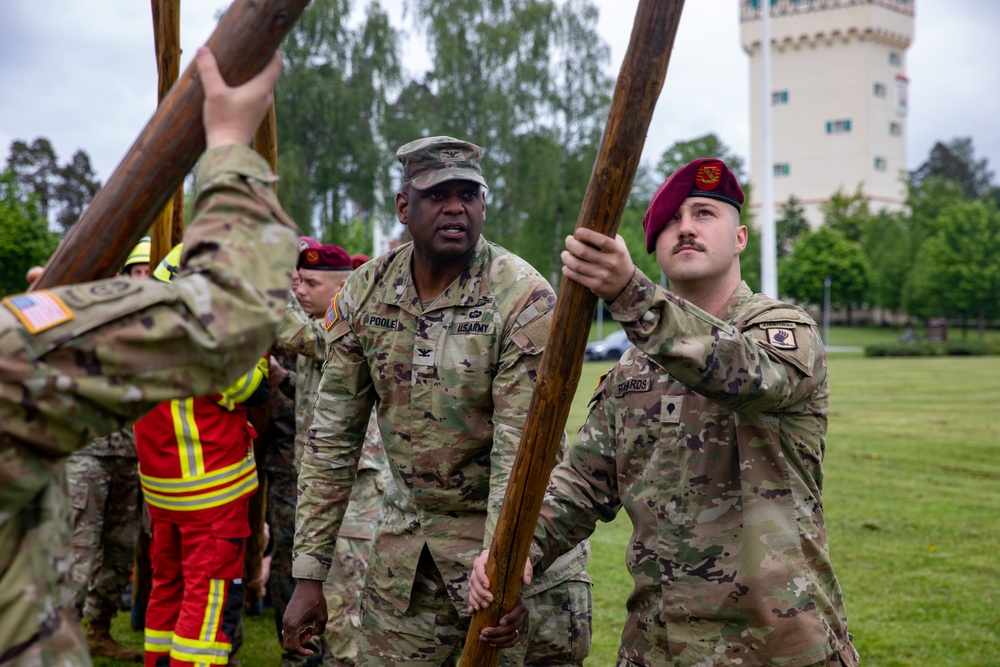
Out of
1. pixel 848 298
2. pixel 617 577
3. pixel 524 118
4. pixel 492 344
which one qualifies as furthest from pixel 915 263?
pixel 492 344

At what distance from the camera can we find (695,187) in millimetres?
3139

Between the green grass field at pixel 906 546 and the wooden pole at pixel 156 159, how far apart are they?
4669mm

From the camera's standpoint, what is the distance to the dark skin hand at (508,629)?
298cm

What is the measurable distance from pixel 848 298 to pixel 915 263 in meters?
6.12

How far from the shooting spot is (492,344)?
140 inches

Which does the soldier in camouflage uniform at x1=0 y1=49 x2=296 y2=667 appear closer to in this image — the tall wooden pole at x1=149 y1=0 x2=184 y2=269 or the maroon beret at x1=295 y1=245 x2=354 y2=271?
the tall wooden pole at x1=149 y1=0 x2=184 y2=269

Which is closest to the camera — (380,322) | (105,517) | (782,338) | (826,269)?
(782,338)

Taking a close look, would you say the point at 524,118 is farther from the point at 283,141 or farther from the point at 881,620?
the point at 881,620

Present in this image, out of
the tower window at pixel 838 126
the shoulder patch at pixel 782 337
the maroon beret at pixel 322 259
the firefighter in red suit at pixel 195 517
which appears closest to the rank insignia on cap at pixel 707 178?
the shoulder patch at pixel 782 337

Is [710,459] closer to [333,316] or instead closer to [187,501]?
[333,316]

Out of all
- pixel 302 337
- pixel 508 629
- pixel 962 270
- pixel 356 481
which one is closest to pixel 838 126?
pixel 962 270

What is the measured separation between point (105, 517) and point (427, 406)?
3.49 metres

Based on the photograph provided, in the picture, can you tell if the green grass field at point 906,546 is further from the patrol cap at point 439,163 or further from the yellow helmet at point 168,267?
the patrol cap at point 439,163

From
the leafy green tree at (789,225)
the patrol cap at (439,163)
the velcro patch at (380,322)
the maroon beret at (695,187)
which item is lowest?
the velcro patch at (380,322)
